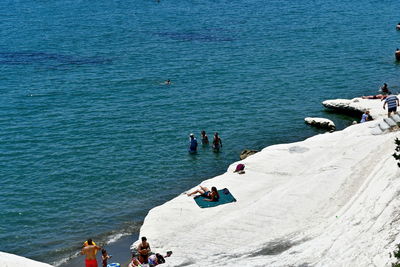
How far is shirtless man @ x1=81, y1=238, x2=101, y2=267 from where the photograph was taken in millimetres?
33719

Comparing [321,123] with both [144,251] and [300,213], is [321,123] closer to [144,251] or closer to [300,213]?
[300,213]

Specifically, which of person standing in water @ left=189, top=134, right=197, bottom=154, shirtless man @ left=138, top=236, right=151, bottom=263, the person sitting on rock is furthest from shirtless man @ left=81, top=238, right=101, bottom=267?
the person sitting on rock

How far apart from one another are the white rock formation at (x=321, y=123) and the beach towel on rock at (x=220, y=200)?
17616 mm

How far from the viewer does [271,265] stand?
28672 millimetres

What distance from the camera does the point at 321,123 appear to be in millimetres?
55562

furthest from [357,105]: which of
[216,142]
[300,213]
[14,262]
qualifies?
[14,262]

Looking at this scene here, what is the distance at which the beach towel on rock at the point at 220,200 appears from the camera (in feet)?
129

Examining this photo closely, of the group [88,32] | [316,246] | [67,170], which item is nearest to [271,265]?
[316,246]

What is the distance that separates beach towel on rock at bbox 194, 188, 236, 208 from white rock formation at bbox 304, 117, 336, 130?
1762 centimetres

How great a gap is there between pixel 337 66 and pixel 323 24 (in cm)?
2112

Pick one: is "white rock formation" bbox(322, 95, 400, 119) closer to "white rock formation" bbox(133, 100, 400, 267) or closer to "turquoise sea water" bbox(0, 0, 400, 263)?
"turquoise sea water" bbox(0, 0, 400, 263)

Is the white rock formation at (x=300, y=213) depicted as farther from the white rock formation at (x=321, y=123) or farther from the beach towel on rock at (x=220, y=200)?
the white rock formation at (x=321, y=123)

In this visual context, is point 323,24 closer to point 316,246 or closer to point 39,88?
point 39,88

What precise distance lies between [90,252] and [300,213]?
11453 mm
